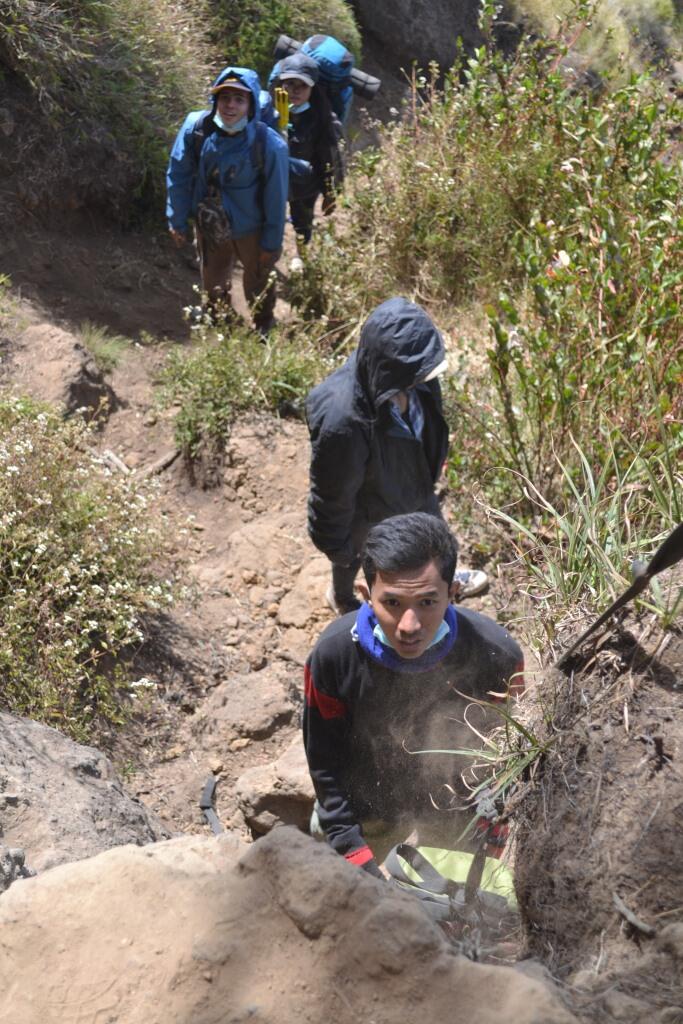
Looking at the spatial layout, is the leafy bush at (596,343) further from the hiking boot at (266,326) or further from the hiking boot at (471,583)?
the hiking boot at (266,326)

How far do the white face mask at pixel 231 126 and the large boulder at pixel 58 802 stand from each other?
3.87m

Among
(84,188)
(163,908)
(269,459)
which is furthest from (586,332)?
(84,188)

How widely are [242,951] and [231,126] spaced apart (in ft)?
16.9

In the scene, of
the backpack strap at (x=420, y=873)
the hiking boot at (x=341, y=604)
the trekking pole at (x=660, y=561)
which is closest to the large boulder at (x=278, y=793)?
the hiking boot at (x=341, y=604)

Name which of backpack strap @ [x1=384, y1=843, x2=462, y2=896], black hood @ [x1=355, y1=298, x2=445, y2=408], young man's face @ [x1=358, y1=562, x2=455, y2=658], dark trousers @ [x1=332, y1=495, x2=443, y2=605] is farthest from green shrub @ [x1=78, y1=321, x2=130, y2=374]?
backpack strap @ [x1=384, y1=843, x2=462, y2=896]

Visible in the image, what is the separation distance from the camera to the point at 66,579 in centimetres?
426

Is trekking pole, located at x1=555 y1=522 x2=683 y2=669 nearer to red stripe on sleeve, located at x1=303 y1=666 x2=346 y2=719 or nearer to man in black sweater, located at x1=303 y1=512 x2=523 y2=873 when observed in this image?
man in black sweater, located at x1=303 y1=512 x2=523 y2=873

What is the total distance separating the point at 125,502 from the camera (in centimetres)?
496

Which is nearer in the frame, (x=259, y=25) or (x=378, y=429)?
(x=378, y=429)

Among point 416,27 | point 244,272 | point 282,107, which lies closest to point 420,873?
point 244,272

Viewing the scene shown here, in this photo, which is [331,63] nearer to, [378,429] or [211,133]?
[211,133]

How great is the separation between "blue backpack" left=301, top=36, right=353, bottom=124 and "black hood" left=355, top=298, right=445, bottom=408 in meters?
4.72

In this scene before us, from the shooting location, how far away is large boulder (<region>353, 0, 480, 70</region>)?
11758mm

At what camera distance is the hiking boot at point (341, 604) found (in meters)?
4.95
